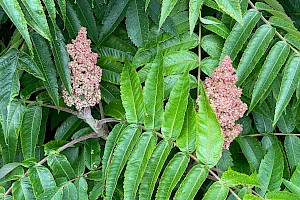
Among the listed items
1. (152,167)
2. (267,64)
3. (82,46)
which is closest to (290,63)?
(267,64)

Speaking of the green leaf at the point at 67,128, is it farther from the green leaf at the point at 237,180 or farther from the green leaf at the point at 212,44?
the green leaf at the point at 237,180

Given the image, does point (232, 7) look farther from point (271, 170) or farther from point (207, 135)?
point (271, 170)

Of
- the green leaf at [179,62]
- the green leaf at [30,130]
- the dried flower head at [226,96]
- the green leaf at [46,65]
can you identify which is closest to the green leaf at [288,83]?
the dried flower head at [226,96]

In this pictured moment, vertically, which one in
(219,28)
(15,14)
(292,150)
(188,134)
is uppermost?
(15,14)

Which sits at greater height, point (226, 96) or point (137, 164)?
point (226, 96)

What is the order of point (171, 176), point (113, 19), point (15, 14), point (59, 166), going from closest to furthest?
point (15, 14)
point (171, 176)
point (59, 166)
point (113, 19)

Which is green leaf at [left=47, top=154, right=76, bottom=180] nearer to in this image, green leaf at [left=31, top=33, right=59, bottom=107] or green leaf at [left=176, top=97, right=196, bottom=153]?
green leaf at [left=31, top=33, right=59, bottom=107]

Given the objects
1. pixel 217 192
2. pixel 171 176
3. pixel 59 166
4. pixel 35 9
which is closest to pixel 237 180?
pixel 217 192

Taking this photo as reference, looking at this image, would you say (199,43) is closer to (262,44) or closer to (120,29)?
(262,44)
